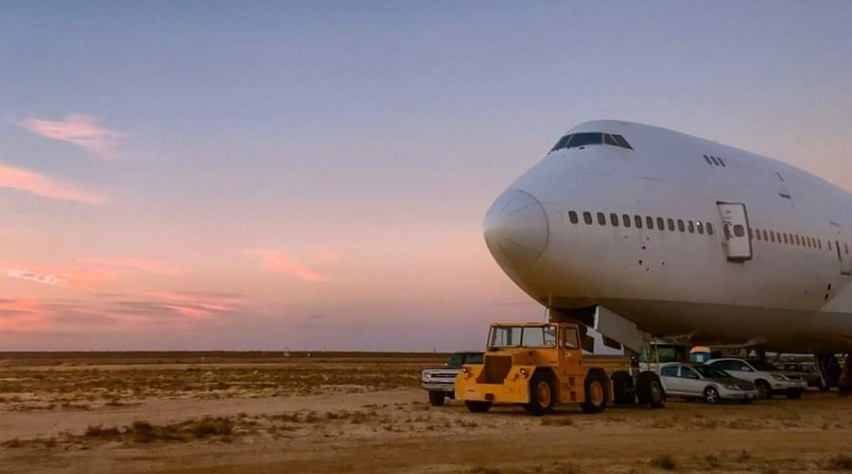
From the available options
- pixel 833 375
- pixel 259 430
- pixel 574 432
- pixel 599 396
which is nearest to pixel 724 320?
pixel 599 396

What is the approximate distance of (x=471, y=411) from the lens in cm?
2422

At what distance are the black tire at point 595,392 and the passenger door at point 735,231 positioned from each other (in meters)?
5.33

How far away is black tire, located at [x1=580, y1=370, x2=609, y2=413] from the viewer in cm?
2287

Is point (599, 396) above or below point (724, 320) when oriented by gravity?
below

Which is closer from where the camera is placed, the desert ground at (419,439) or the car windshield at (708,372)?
the desert ground at (419,439)

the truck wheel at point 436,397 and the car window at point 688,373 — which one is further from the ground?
the car window at point 688,373

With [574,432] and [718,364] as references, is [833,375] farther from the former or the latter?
[574,432]

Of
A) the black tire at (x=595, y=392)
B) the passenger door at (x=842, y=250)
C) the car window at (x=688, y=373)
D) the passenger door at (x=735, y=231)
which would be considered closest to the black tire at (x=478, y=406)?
the black tire at (x=595, y=392)

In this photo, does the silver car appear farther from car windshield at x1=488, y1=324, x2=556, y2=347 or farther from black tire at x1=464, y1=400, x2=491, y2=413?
black tire at x1=464, y1=400, x2=491, y2=413

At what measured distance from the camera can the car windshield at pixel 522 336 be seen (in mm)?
23047

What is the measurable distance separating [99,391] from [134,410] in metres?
14.6

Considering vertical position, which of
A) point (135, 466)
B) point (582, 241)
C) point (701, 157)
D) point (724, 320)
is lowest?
point (135, 466)

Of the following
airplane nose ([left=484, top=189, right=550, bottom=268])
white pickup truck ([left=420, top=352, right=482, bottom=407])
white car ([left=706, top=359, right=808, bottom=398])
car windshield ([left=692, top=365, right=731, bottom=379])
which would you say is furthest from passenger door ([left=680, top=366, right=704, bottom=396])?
airplane nose ([left=484, top=189, right=550, bottom=268])

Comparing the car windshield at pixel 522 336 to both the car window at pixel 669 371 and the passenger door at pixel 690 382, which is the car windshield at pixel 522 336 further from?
the car window at pixel 669 371
